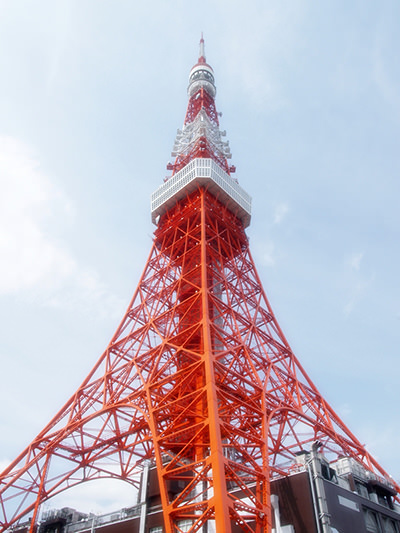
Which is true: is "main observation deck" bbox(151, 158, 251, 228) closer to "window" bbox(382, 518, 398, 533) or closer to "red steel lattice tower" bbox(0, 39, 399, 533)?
"red steel lattice tower" bbox(0, 39, 399, 533)

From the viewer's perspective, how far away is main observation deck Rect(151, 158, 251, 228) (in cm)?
3335

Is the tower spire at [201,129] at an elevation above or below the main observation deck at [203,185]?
above

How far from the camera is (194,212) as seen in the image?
108ft

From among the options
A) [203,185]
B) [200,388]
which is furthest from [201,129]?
[200,388]

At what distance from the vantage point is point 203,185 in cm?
3341

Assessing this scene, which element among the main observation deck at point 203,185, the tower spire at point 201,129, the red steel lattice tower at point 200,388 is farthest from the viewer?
the tower spire at point 201,129

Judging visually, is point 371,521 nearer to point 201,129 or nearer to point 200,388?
point 200,388

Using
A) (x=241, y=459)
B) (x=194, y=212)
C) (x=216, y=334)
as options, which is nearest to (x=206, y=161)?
(x=194, y=212)

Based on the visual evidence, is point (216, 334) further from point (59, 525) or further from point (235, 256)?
point (59, 525)

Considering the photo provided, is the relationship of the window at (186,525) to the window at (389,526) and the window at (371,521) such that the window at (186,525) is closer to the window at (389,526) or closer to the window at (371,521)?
the window at (371,521)

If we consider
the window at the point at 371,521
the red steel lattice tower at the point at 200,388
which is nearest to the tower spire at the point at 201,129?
the red steel lattice tower at the point at 200,388

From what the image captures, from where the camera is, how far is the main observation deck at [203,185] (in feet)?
109

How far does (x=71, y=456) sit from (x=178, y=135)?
26.8m

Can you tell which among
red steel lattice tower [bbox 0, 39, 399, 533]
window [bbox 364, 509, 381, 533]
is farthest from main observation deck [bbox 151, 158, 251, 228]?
window [bbox 364, 509, 381, 533]
